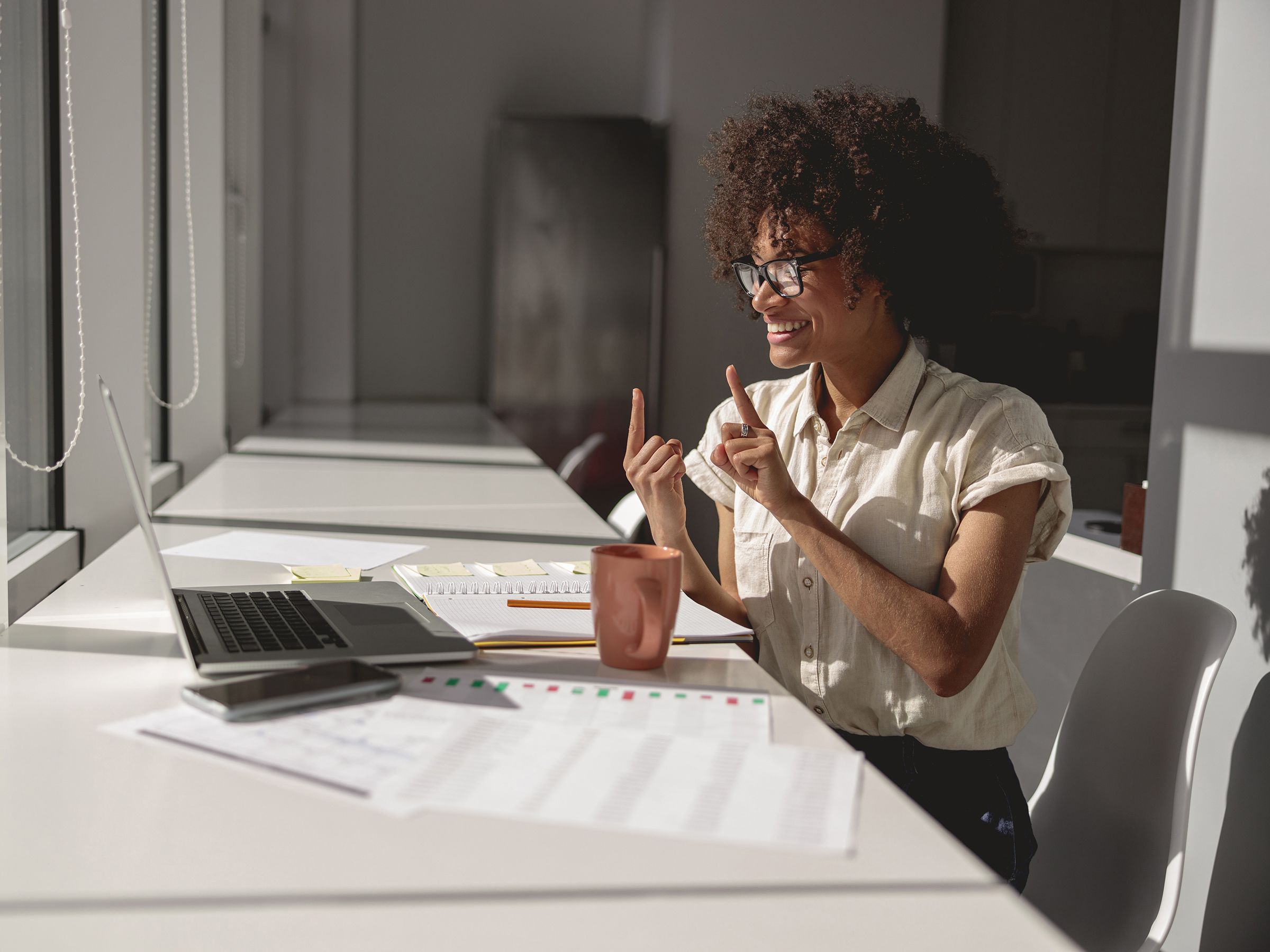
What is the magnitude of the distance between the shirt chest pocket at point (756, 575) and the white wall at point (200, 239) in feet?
7.06

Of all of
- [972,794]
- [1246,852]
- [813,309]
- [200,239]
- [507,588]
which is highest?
[200,239]

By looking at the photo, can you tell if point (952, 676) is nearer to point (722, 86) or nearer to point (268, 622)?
point (268, 622)

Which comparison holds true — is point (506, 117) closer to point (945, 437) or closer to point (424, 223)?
point (424, 223)

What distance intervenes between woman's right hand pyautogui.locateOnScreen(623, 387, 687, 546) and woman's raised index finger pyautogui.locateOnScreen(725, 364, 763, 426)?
0.09 m

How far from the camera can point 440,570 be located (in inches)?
55.9

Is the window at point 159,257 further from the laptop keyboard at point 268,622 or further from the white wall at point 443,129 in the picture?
the white wall at point 443,129

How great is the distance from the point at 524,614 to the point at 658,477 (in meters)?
0.26

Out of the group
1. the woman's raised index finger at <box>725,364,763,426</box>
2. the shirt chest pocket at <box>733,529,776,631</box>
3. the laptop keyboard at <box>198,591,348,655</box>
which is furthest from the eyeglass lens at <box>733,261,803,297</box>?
the laptop keyboard at <box>198,591,348,655</box>

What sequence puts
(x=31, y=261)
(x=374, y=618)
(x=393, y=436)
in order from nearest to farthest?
(x=374, y=618), (x=31, y=261), (x=393, y=436)

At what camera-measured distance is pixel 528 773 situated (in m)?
0.77

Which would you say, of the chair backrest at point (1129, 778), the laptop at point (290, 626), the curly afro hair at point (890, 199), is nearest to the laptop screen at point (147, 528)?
the laptop at point (290, 626)

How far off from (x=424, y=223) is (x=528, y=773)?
5009 mm

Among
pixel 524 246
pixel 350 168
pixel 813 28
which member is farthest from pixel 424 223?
pixel 813 28

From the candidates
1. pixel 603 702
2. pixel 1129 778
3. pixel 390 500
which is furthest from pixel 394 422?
pixel 603 702
